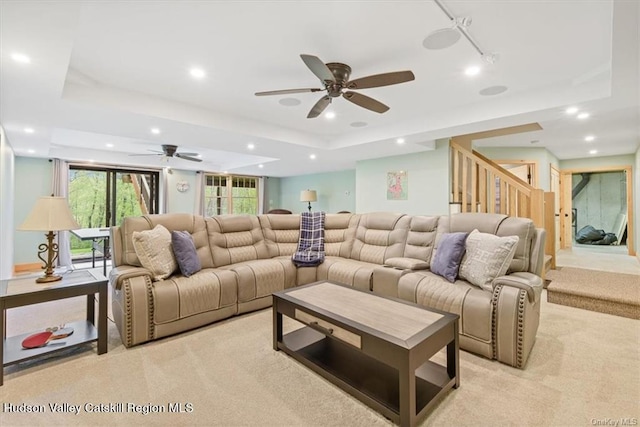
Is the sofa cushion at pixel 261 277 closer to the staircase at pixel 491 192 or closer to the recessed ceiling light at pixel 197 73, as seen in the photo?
the recessed ceiling light at pixel 197 73

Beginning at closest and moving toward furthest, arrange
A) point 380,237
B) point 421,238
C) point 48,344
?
point 48,344
point 421,238
point 380,237

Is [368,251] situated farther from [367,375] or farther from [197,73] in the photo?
[197,73]

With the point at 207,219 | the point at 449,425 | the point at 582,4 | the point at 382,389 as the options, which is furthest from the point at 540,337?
the point at 207,219

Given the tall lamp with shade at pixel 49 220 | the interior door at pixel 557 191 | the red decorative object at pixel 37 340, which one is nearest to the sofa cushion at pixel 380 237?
the tall lamp with shade at pixel 49 220

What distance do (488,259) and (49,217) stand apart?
362 cm

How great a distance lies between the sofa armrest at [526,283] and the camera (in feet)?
6.94

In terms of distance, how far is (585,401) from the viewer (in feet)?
5.76

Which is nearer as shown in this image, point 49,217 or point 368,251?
point 49,217

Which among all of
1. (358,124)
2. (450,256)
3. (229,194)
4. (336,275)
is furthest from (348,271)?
(229,194)

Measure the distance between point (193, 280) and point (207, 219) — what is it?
1.03 meters

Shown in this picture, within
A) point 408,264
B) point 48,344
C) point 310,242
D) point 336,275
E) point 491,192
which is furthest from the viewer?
point 491,192

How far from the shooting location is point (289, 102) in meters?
3.61

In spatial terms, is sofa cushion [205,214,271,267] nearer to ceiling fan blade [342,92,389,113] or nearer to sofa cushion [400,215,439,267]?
sofa cushion [400,215,439,267]

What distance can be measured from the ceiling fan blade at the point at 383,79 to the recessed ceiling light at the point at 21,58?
7.94ft
